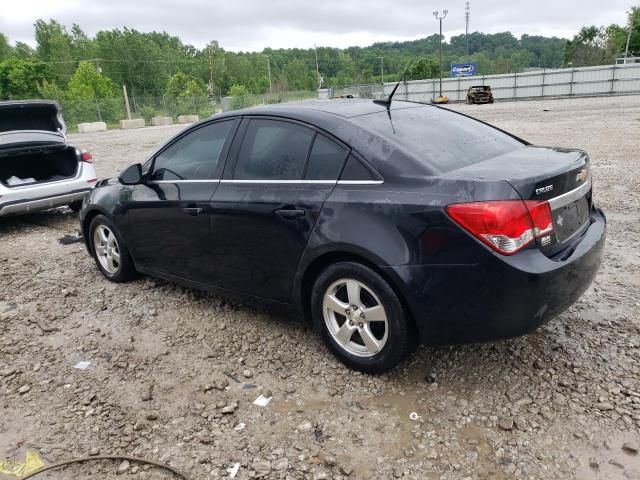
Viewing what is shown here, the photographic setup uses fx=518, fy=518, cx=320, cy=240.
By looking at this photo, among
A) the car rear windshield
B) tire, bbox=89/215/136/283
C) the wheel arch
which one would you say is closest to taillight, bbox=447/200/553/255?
the car rear windshield

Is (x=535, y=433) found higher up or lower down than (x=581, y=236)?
lower down

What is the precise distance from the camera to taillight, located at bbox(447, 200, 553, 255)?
2.59 m

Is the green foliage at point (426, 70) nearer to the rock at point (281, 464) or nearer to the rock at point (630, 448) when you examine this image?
the rock at point (630, 448)

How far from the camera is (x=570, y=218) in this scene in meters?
2.99

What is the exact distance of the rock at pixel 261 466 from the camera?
8.29 ft

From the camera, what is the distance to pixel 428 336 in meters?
2.87

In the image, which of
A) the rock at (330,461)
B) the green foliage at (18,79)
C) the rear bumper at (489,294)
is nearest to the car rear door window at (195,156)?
the rear bumper at (489,294)

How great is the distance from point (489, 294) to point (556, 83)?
46.2 metres

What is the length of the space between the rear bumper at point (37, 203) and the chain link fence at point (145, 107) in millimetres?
32343

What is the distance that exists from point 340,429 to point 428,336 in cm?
70

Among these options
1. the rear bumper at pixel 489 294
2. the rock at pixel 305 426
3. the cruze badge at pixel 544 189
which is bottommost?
the rock at pixel 305 426

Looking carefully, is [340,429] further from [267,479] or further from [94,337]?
[94,337]

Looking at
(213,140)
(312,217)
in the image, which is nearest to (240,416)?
(312,217)

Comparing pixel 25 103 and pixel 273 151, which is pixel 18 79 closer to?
pixel 25 103
